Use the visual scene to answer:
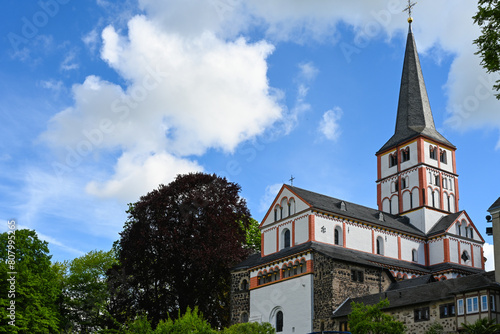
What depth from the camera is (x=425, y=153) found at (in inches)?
2372

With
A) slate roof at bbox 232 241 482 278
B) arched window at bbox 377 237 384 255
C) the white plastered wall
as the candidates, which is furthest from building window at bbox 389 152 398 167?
the white plastered wall

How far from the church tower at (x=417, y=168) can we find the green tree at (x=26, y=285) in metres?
34.7

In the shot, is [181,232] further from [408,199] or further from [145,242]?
[408,199]

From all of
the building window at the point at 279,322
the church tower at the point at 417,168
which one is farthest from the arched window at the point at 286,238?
the church tower at the point at 417,168

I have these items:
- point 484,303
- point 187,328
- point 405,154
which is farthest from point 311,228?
point 405,154

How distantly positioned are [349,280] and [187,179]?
17421mm

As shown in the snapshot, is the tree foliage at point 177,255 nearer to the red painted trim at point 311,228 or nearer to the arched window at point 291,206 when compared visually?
the arched window at point 291,206

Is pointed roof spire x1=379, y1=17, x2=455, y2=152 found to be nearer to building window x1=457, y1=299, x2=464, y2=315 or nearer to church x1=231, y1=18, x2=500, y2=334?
church x1=231, y1=18, x2=500, y2=334

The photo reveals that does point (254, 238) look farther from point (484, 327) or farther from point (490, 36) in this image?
point (490, 36)

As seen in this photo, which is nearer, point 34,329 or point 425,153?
point 34,329

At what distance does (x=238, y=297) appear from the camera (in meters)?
50.0

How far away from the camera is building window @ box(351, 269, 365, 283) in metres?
43.8

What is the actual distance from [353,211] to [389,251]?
4.72 metres

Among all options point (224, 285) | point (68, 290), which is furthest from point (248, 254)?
point (68, 290)
